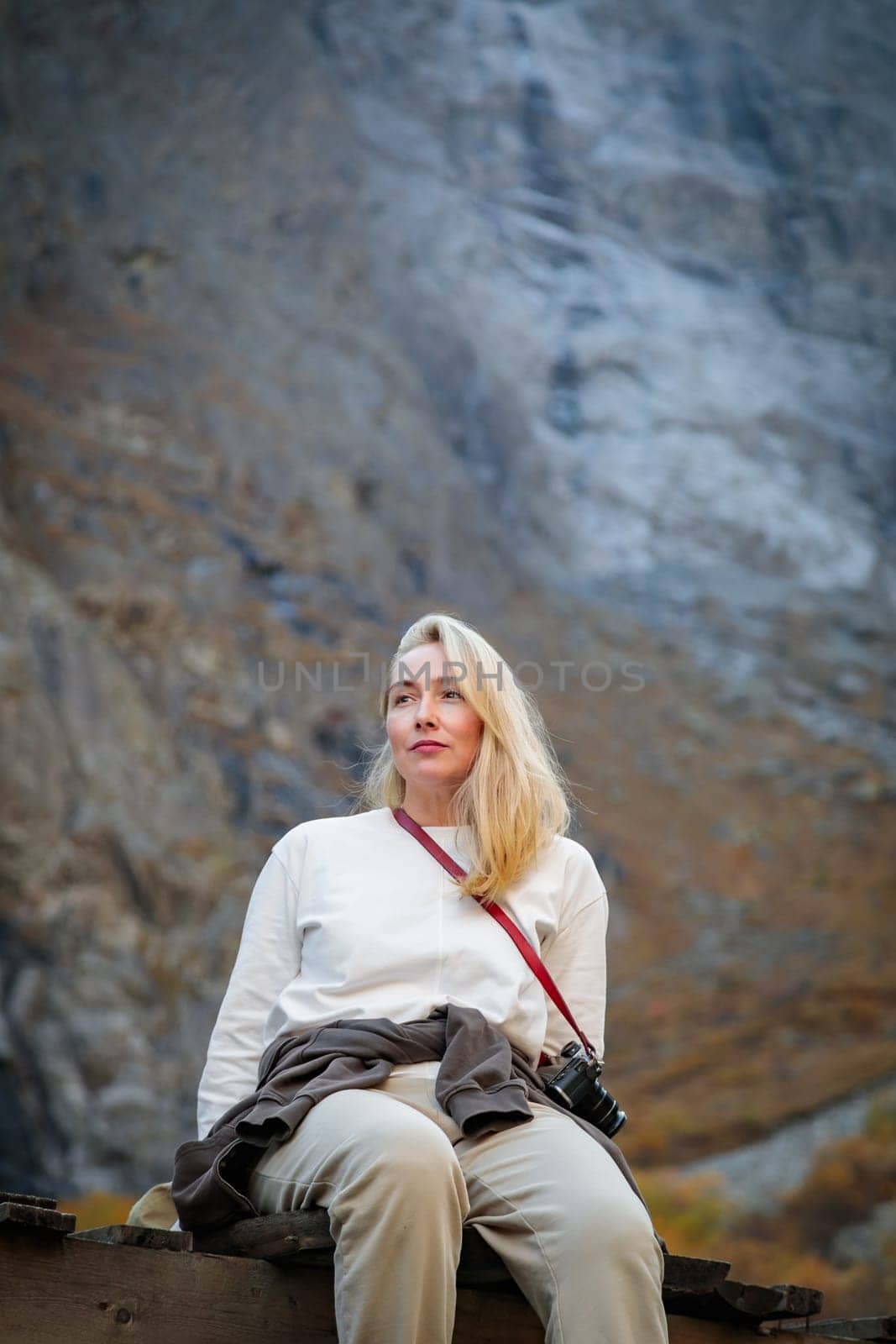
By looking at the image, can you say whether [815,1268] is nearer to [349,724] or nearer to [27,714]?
[349,724]

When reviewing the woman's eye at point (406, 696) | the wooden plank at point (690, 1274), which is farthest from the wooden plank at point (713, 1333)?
the woman's eye at point (406, 696)

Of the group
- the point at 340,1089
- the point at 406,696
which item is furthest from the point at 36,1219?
the point at 406,696

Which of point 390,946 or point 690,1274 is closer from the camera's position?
point 690,1274

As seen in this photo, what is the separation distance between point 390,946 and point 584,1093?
0.39 metres

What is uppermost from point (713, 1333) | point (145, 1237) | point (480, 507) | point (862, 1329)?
point (145, 1237)

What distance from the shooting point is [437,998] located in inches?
90.5

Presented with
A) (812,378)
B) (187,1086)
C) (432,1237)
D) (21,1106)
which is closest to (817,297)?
(812,378)

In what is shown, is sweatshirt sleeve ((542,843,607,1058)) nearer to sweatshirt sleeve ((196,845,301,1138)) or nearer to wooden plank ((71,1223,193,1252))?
sweatshirt sleeve ((196,845,301,1138))

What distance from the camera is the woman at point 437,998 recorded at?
189 centimetres

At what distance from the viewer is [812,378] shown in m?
8.99

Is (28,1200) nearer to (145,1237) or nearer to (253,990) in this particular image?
(145,1237)

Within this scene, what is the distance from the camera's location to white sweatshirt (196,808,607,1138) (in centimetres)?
231

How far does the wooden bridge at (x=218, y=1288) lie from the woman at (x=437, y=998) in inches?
2.8

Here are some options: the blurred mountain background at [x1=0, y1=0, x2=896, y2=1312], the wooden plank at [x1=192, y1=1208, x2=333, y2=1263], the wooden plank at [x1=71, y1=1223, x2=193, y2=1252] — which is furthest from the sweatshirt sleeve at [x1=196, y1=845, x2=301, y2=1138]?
the blurred mountain background at [x1=0, y1=0, x2=896, y2=1312]
